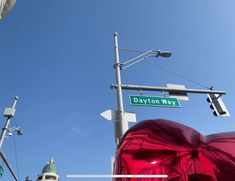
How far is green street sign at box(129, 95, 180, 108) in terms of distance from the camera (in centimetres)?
890

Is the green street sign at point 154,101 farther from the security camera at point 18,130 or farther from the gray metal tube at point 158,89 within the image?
the security camera at point 18,130

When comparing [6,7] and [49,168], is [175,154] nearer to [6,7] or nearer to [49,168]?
[6,7]

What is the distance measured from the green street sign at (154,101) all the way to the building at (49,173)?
29.8 metres

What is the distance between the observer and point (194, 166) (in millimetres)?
1007

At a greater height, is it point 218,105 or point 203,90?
point 203,90

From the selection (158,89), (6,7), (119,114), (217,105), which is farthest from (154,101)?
(6,7)

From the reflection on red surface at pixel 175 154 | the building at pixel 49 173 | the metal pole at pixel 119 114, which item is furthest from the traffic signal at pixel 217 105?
the building at pixel 49 173

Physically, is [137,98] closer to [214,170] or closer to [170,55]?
[170,55]

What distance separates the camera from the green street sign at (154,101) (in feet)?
29.2

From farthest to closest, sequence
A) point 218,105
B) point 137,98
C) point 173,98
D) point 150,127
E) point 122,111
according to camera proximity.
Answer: point 218,105 → point 173,98 → point 137,98 → point 122,111 → point 150,127

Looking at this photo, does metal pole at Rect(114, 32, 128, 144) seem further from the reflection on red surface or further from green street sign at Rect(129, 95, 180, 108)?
the reflection on red surface

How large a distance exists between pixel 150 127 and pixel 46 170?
38447 millimetres

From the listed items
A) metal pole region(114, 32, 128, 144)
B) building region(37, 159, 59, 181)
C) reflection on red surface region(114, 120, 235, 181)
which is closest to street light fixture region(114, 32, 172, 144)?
metal pole region(114, 32, 128, 144)

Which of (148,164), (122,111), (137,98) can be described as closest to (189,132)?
(148,164)
